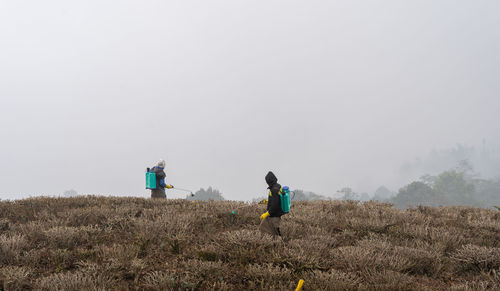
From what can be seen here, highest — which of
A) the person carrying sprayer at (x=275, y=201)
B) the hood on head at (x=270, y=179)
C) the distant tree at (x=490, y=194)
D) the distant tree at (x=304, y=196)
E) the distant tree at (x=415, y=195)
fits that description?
the hood on head at (x=270, y=179)

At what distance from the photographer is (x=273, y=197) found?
5.75 metres

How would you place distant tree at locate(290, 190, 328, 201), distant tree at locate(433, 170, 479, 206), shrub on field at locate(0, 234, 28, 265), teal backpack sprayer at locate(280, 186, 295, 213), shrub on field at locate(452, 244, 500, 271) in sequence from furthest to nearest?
distant tree at locate(433, 170, 479, 206)
distant tree at locate(290, 190, 328, 201)
teal backpack sprayer at locate(280, 186, 295, 213)
shrub on field at locate(452, 244, 500, 271)
shrub on field at locate(0, 234, 28, 265)

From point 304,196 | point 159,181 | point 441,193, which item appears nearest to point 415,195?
point 441,193

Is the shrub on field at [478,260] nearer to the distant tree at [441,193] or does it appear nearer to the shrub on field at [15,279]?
the shrub on field at [15,279]

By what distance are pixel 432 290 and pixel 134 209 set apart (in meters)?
6.37

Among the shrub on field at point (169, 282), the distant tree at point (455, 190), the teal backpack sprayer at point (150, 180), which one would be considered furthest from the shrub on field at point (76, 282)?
the distant tree at point (455, 190)

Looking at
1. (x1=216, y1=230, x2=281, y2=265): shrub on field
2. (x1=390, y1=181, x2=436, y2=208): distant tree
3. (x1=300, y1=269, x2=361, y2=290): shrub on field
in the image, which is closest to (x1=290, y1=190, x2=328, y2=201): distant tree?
(x1=216, y1=230, x2=281, y2=265): shrub on field

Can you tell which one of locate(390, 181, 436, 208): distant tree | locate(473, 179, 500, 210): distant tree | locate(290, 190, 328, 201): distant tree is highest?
locate(290, 190, 328, 201): distant tree

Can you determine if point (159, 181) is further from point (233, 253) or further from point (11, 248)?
point (233, 253)

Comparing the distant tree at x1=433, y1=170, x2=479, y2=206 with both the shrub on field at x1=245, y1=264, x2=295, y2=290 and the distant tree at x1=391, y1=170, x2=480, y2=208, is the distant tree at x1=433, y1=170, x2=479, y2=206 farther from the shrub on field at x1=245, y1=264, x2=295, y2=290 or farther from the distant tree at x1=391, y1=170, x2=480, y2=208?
the shrub on field at x1=245, y1=264, x2=295, y2=290

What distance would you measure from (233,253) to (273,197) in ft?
4.04

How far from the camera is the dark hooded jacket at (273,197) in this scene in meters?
5.74

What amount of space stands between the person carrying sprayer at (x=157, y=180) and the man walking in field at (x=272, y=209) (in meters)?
5.66

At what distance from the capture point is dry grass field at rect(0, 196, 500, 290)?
4.24m
